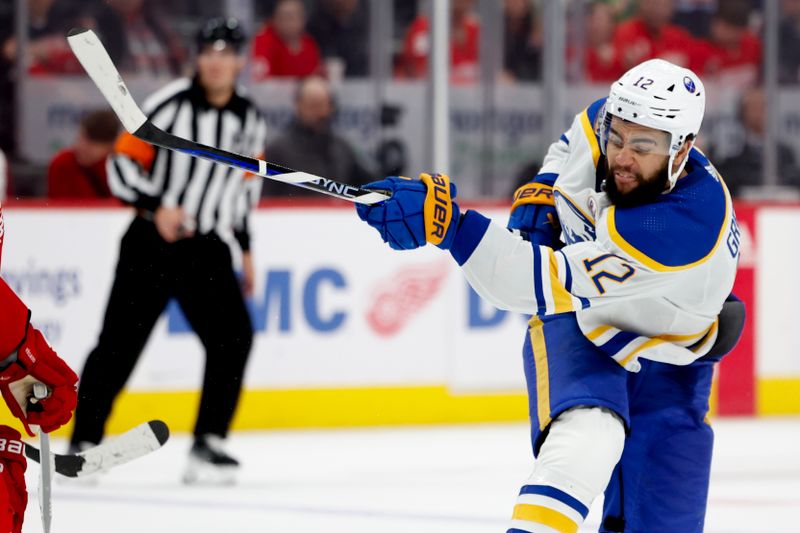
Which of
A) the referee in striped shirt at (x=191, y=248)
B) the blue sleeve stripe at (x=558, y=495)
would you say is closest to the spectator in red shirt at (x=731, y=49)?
the referee in striped shirt at (x=191, y=248)

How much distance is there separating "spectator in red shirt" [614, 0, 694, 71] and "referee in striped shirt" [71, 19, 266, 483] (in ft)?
8.45

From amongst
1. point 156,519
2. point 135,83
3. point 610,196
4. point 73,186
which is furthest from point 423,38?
point 610,196

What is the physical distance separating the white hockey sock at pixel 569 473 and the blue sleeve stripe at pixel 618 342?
16cm

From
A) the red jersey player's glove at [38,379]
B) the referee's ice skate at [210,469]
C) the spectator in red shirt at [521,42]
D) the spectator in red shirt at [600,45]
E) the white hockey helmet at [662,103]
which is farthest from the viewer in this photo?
the spectator in red shirt at [600,45]

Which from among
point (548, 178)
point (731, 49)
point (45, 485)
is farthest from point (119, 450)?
point (731, 49)

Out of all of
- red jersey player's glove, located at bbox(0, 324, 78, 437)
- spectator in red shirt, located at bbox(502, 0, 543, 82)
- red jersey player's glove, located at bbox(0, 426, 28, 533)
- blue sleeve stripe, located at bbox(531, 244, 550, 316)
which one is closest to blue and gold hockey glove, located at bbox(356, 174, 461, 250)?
blue sleeve stripe, located at bbox(531, 244, 550, 316)

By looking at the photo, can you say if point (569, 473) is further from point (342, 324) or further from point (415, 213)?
point (342, 324)

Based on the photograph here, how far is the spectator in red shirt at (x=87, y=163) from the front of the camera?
197 inches

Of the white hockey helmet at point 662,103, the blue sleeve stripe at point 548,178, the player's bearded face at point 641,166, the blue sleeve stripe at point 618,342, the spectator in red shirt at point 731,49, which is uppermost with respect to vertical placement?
the spectator in red shirt at point 731,49

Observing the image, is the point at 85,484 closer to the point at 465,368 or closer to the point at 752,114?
the point at 465,368

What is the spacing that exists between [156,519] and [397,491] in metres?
0.78

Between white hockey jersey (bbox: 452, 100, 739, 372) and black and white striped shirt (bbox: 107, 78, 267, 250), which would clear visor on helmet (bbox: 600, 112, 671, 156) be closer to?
white hockey jersey (bbox: 452, 100, 739, 372)

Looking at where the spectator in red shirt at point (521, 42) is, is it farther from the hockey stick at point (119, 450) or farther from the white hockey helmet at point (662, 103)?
the hockey stick at point (119, 450)

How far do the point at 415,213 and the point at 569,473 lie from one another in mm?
481
